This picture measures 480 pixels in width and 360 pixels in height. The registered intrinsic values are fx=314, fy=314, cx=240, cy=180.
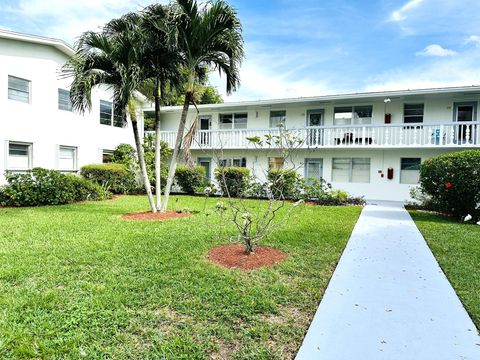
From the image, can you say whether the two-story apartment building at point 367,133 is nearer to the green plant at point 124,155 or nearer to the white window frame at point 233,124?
the white window frame at point 233,124

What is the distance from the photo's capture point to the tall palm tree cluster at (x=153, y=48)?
8.18m

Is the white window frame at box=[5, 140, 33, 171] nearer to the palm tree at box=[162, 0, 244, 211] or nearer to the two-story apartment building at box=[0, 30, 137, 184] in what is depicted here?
the two-story apartment building at box=[0, 30, 137, 184]

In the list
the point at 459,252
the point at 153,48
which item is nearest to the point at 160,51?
the point at 153,48

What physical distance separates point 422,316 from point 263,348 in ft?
6.21

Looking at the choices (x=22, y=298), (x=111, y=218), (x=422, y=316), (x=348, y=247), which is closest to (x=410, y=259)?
(x=348, y=247)

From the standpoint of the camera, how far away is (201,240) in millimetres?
6473

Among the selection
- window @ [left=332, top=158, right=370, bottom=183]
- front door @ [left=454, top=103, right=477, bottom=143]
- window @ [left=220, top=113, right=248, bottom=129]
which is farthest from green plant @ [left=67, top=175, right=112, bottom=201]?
front door @ [left=454, top=103, right=477, bottom=143]

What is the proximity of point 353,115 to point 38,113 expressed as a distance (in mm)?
14687

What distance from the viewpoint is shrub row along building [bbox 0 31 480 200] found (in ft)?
40.7

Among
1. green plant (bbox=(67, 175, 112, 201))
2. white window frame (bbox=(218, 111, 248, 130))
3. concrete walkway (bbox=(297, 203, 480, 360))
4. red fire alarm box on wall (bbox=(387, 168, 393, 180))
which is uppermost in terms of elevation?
white window frame (bbox=(218, 111, 248, 130))

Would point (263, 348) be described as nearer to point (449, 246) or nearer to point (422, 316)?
point (422, 316)

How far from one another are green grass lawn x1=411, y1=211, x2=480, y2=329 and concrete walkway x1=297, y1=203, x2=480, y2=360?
125mm

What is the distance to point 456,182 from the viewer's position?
29.9 ft

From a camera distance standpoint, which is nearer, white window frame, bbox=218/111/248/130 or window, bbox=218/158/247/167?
window, bbox=218/158/247/167
